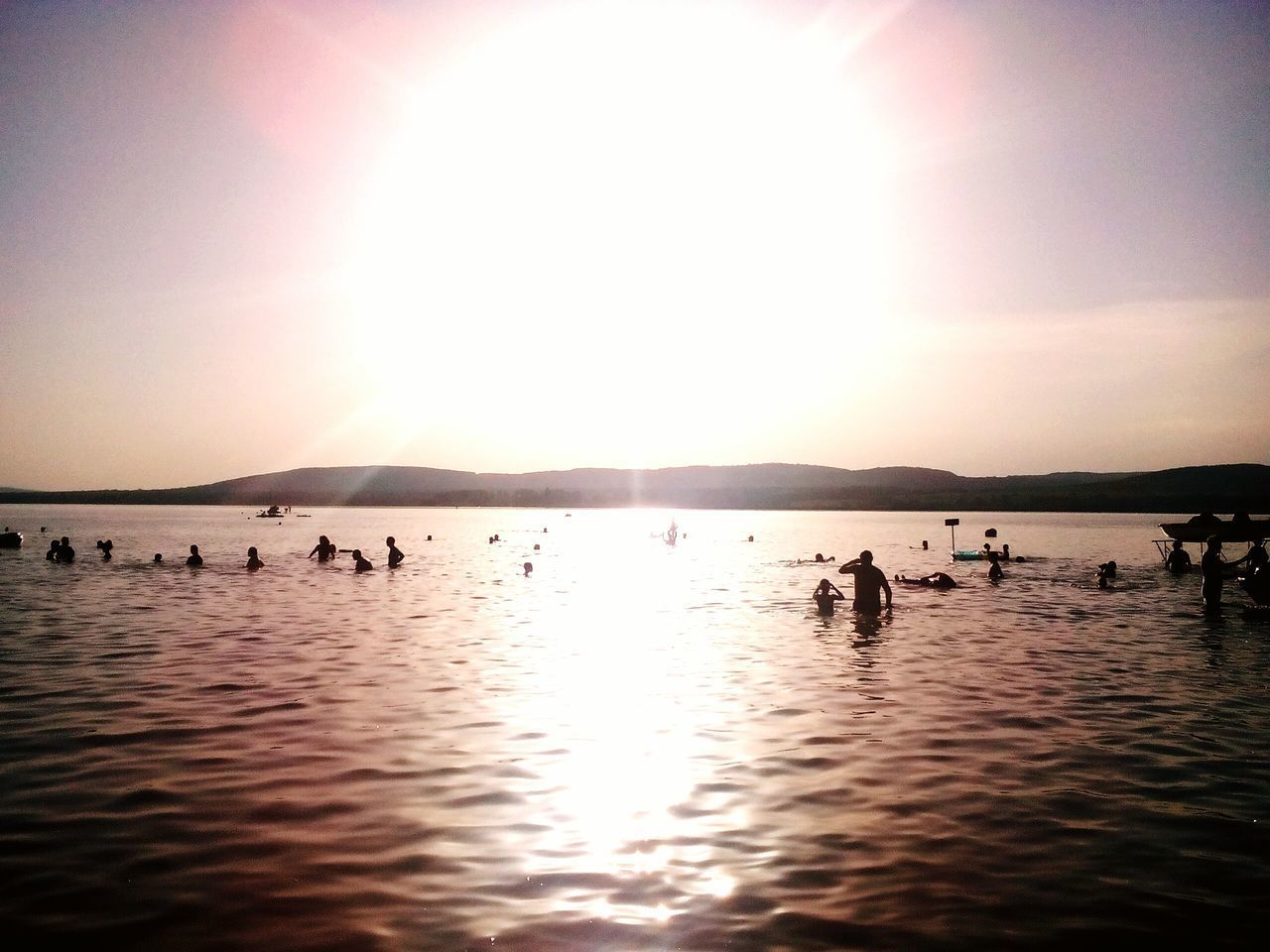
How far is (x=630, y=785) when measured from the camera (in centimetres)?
1227

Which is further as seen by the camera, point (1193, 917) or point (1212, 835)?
point (1212, 835)

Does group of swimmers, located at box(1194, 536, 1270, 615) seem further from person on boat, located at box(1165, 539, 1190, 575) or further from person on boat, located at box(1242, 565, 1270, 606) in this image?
person on boat, located at box(1165, 539, 1190, 575)

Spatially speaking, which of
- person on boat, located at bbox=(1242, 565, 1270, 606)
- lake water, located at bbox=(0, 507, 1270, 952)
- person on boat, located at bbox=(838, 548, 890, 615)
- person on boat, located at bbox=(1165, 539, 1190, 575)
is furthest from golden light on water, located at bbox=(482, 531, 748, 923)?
person on boat, located at bbox=(1165, 539, 1190, 575)

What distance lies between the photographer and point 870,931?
7.92 m

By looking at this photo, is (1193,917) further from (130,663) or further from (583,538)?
(583,538)

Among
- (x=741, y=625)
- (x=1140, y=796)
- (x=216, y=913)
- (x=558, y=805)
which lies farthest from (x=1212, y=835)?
(x=741, y=625)

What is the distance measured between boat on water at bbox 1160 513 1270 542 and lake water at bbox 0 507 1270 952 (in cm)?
1925

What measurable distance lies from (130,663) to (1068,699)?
20.6m

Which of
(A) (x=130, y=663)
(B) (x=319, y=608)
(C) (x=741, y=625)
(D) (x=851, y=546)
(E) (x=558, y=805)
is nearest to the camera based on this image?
(E) (x=558, y=805)

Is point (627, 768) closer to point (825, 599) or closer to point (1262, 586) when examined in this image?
point (825, 599)

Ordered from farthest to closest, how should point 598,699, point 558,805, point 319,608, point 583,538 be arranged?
point 583,538 < point 319,608 < point 598,699 < point 558,805

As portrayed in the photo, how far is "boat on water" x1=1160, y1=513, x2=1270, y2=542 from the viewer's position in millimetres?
44688

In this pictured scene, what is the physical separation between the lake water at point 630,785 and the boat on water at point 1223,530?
758 inches

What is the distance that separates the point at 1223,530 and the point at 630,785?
46.9m
